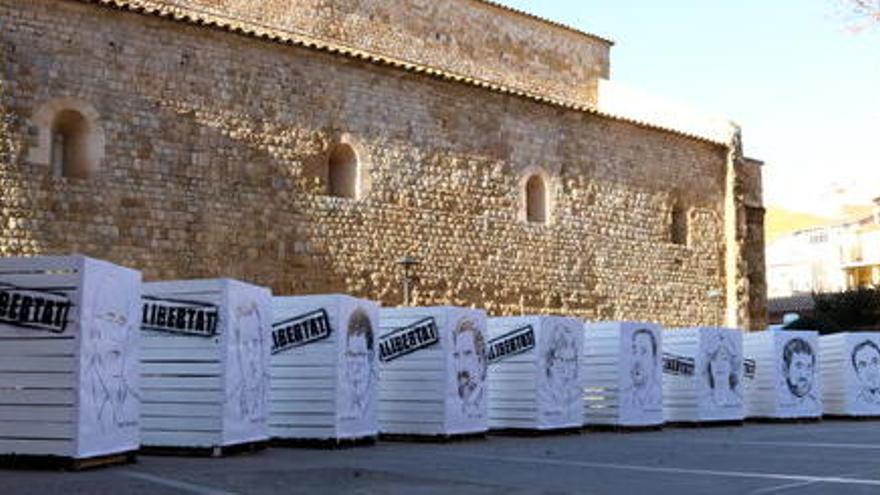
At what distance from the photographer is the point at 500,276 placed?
19156mm

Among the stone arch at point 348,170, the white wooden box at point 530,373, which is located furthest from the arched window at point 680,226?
the white wooden box at point 530,373

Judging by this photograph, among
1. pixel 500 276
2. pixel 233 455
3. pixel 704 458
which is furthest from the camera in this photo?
pixel 500 276

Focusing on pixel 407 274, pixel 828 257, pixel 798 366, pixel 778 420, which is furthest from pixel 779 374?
pixel 828 257

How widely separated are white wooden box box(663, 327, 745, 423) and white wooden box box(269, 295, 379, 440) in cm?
542

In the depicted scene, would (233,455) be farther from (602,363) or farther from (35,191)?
(35,191)

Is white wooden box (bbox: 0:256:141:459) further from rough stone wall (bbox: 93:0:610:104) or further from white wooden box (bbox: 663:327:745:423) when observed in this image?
rough stone wall (bbox: 93:0:610:104)

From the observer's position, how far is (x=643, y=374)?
1304 centimetres

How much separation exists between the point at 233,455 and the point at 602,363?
5674 mm

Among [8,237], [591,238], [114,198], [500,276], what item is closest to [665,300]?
[591,238]

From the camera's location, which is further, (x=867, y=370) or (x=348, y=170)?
(x=348, y=170)

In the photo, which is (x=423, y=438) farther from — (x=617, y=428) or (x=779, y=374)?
(x=779, y=374)

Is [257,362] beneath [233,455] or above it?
above

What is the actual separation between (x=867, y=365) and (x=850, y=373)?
0.34 metres

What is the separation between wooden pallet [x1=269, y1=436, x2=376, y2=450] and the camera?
31.1 ft
